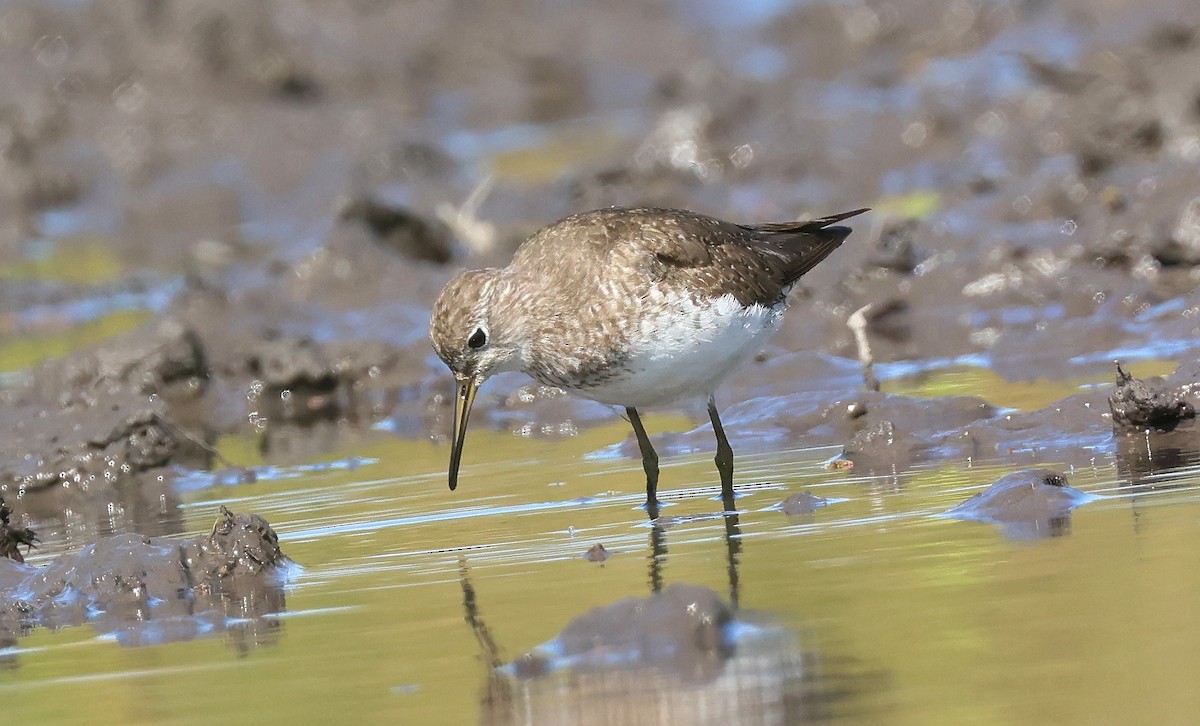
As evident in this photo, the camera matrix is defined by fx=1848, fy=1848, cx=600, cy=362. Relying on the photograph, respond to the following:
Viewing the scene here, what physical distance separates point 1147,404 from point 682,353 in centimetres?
194

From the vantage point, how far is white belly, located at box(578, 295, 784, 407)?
7820 millimetres

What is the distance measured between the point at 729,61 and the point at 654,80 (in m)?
0.94

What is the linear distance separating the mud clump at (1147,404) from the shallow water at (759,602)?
0.34 metres

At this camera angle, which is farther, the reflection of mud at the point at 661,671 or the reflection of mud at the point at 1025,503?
the reflection of mud at the point at 1025,503

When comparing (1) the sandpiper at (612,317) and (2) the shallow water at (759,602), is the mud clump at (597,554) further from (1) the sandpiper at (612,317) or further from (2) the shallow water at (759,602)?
(1) the sandpiper at (612,317)

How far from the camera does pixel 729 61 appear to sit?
71.8ft

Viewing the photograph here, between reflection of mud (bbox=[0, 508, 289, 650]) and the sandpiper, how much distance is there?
127 centimetres

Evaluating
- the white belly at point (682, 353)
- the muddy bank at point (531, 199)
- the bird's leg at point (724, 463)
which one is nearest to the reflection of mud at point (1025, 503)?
the muddy bank at point (531, 199)

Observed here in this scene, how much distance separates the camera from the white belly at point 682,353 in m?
7.82

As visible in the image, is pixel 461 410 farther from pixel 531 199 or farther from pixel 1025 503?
pixel 531 199

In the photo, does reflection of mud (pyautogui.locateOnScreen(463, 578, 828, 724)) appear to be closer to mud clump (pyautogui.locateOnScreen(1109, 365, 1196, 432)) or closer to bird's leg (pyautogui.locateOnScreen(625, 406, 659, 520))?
bird's leg (pyautogui.locateOnScreen(625, 406, 659, 520))

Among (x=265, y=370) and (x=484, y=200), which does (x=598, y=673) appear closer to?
(x=265, y=370)

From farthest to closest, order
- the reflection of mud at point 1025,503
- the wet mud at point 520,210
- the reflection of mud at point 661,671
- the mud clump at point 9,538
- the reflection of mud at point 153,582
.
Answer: the wet mud at point 520,210 → the mud clump at point 9,538 → the reflection of mud at point 153,582 → the reflection of mud at point 1025,503 → the reflection of mud at point 661,671

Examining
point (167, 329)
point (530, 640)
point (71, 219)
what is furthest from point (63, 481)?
point (71, 219)
